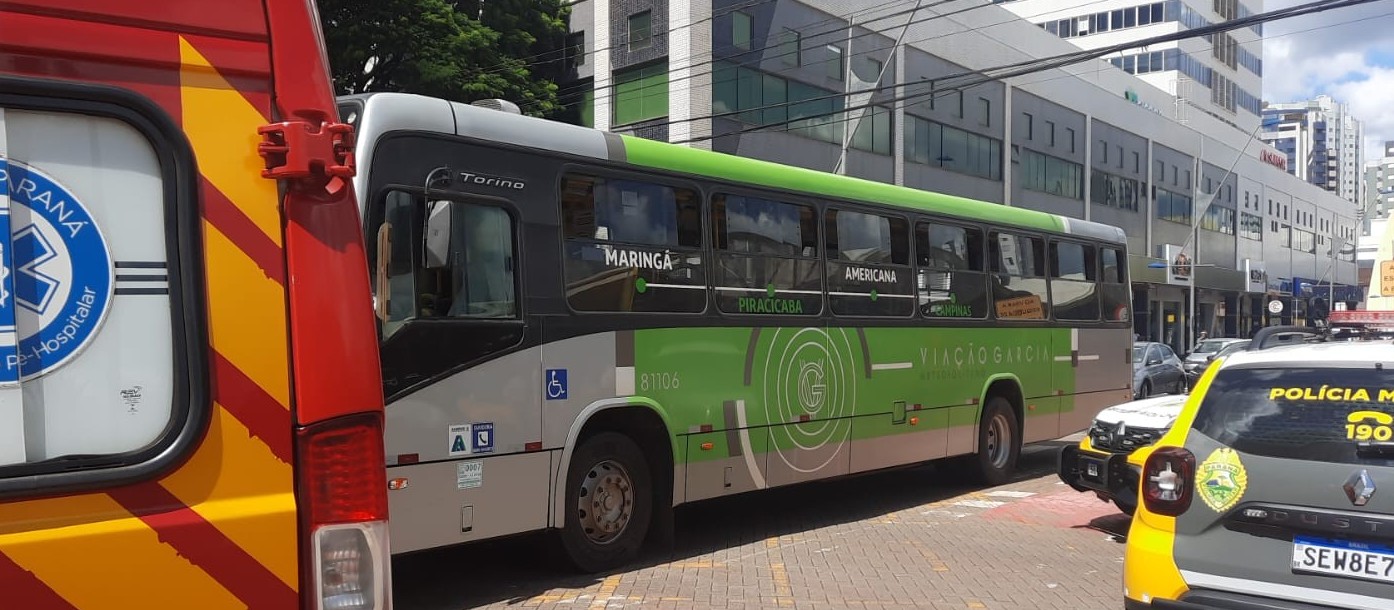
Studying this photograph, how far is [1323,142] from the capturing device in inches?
6324

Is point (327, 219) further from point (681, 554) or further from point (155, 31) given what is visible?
point (681, 554)

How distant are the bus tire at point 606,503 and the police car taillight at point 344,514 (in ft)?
16.3

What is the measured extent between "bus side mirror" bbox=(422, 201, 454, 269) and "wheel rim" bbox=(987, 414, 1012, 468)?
761cm

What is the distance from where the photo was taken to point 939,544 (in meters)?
8.98

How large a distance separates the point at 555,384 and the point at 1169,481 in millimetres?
4003

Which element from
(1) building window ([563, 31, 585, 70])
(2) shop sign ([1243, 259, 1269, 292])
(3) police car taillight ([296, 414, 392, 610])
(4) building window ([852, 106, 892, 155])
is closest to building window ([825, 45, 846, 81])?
(4) building window ([852, 106, 892, 155])

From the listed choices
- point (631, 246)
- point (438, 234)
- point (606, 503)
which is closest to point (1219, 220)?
point (631, 246)

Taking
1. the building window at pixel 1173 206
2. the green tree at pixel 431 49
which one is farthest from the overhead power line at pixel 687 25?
the building window at pixel 1173 206

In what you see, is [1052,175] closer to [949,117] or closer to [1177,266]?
[1177,266]

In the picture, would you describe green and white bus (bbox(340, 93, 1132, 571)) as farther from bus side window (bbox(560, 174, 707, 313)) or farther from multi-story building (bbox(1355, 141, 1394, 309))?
multi-story building (bbox(1355, 141, 1394, 309))

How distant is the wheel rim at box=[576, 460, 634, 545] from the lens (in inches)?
305

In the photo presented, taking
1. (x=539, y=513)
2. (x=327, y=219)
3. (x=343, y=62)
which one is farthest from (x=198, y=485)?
(x=343, y=62)

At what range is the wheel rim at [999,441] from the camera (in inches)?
490

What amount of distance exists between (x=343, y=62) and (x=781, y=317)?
1575 centimetres
